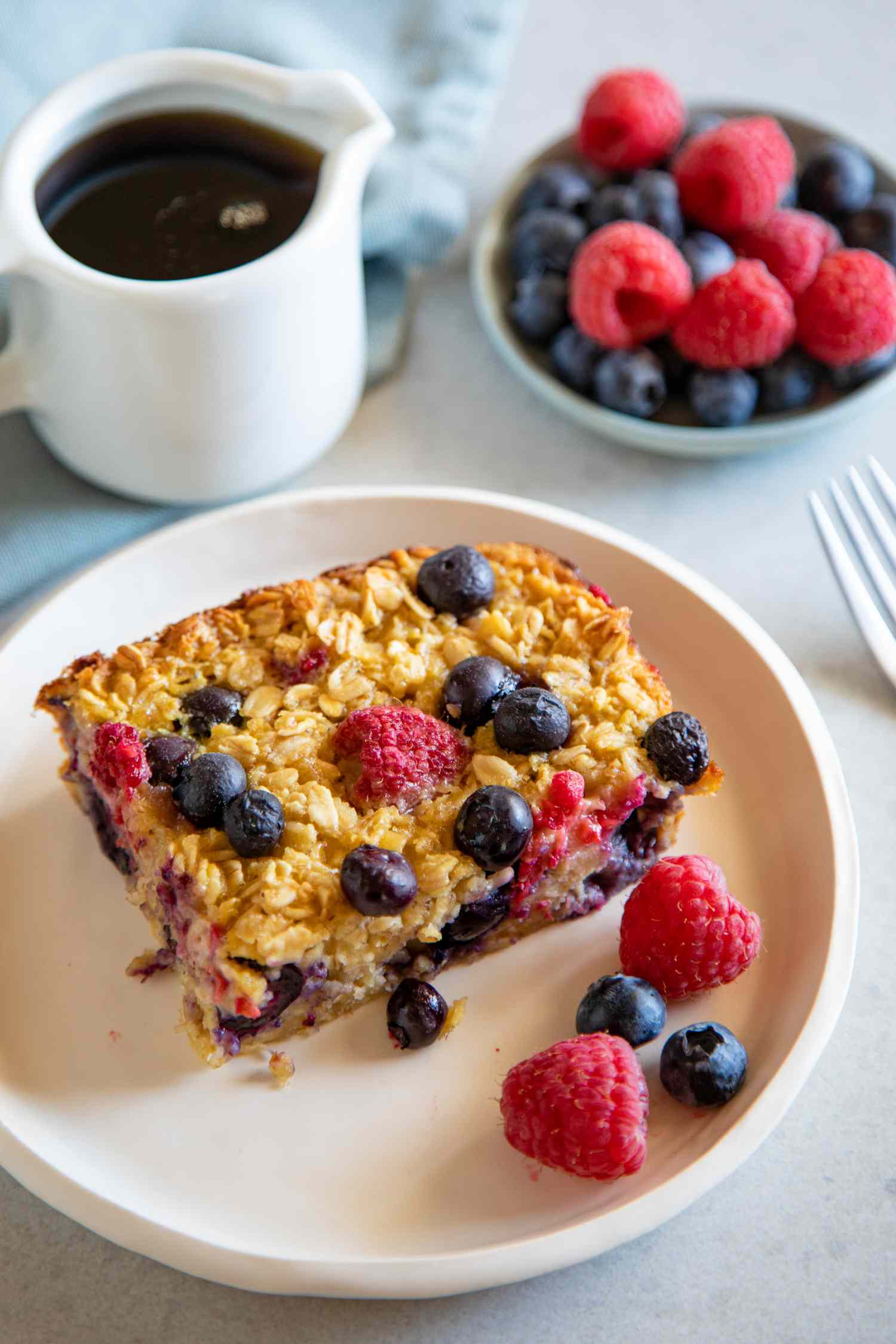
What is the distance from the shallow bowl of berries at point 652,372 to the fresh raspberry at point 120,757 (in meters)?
1.26

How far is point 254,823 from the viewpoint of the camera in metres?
1.92

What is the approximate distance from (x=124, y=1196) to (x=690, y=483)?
185cm

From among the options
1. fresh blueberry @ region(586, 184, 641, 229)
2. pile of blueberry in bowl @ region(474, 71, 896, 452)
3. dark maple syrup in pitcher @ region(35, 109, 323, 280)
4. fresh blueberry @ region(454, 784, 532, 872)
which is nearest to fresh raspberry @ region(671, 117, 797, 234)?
pile of blueberry in bowl @ region(474, 71, 896, 452)

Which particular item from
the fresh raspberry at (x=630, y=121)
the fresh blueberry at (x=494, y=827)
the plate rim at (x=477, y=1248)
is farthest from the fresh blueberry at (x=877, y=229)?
the fresh blueberry at (x=494, y=827)

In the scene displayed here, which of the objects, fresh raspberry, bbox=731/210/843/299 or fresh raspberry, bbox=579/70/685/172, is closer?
fresh raspberry, bbox=731/210/843/299

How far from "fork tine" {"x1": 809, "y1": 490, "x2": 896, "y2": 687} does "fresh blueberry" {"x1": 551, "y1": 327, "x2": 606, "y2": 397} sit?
58 centimetres

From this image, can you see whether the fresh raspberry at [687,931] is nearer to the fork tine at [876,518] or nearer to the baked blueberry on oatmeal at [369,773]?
the baked blueberry on oatmeal at [369,773]

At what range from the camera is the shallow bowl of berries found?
273 cm

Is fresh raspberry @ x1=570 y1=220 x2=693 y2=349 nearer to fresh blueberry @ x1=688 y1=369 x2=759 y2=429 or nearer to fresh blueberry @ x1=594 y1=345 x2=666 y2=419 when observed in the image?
fresh blueberry @ x1=594 y1=345 x2=666 y2=419

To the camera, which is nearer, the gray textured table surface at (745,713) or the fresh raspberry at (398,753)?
the gray textured table surface at (745,713)

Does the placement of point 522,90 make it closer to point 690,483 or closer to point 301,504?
point 690,483

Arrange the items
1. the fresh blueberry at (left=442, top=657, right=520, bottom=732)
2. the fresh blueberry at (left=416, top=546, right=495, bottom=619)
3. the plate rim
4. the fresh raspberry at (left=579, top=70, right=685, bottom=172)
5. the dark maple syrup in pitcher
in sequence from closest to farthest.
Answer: the plate rim, the fresh blueberry at (left=442, top=657, right=520, bottom=732), the fresh blueberry at (left=416, top=546, right=495, bottom=619), the dark maple syrup in pitcher, the fresh raspberry at (left=579, top=70, right=685, bottom=172)

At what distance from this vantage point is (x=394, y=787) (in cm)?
201

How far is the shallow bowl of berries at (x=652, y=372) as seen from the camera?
2.73 meters
